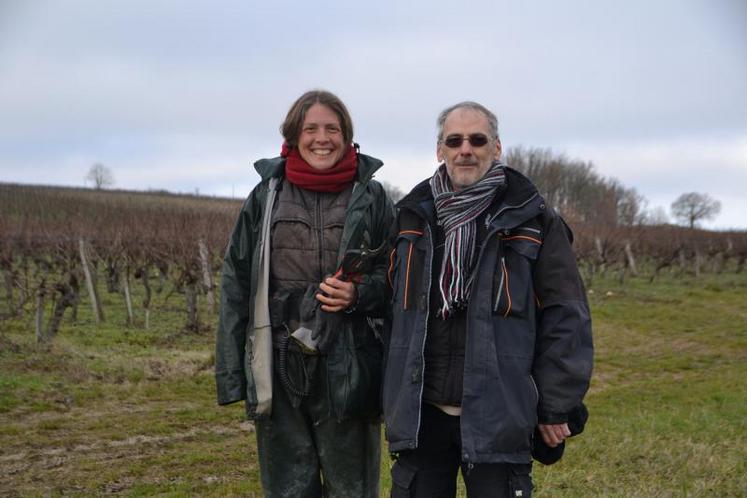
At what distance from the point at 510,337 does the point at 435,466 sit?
0.56m

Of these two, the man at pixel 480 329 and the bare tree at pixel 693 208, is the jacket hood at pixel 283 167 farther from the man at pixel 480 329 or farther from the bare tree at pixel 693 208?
the bare tree at pixel 693 208

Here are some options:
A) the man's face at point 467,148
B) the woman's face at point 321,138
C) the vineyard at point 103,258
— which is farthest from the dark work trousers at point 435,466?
the vineyard at point 103,258

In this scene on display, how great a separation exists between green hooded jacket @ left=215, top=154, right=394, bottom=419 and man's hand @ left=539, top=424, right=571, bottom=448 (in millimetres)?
692

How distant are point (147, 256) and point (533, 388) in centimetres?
1411

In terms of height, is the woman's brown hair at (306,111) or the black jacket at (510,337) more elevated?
the woman's brown hair at (306,111)

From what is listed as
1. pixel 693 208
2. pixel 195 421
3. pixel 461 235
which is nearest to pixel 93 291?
pixel 195 421

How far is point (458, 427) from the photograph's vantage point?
244cm

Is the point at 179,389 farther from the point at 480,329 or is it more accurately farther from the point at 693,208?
the point at 693,208

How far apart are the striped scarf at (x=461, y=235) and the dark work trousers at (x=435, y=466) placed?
38 centimetres

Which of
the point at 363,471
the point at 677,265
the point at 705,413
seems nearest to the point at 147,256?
the point at 705,413

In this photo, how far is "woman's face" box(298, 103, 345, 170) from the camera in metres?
2.81

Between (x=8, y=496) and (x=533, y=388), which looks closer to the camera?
(x=533, y=388)

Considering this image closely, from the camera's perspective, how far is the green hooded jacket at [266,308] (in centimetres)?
275

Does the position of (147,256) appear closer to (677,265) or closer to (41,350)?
(41,350)
